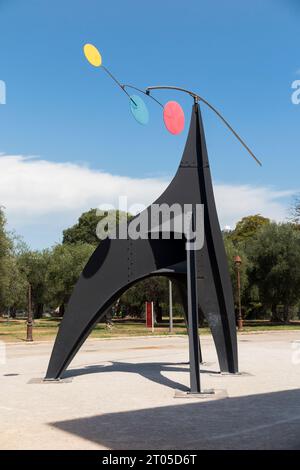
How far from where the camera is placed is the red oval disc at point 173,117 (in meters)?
13.1

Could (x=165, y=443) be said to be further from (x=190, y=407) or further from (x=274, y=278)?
(x=274, y=278)

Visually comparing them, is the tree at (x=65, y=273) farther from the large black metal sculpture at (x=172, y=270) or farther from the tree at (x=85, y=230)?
the large black metal sculpture at (x=172, y=270)

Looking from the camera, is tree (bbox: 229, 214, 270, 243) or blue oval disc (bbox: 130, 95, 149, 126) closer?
blue oval disc (bbox: 130, 95, 149, 126)

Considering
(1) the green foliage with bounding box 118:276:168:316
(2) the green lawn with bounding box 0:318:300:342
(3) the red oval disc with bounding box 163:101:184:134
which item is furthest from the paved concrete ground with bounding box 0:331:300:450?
(1) the green foliage with bounding box 118:276:168:316

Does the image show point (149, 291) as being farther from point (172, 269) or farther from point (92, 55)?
point (92, 55)

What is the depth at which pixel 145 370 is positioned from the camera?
52.7 feet

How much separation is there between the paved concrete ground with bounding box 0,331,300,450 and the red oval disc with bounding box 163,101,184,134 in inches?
223

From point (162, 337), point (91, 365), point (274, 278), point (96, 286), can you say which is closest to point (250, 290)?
point (274, 278)

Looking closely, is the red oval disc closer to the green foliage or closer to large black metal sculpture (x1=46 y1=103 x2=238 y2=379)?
large black metal sculpture (x1=46 y1=103 x2=238 y2=379)

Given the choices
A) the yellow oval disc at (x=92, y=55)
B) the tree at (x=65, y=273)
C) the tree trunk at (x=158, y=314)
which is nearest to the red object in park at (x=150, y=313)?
the tree at (x=65, y=273)

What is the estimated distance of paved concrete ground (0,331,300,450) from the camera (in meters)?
7.44

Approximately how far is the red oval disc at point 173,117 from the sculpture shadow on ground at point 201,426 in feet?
19.6

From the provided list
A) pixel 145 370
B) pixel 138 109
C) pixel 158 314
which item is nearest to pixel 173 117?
pixel 138 109

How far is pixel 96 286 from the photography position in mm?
13555
